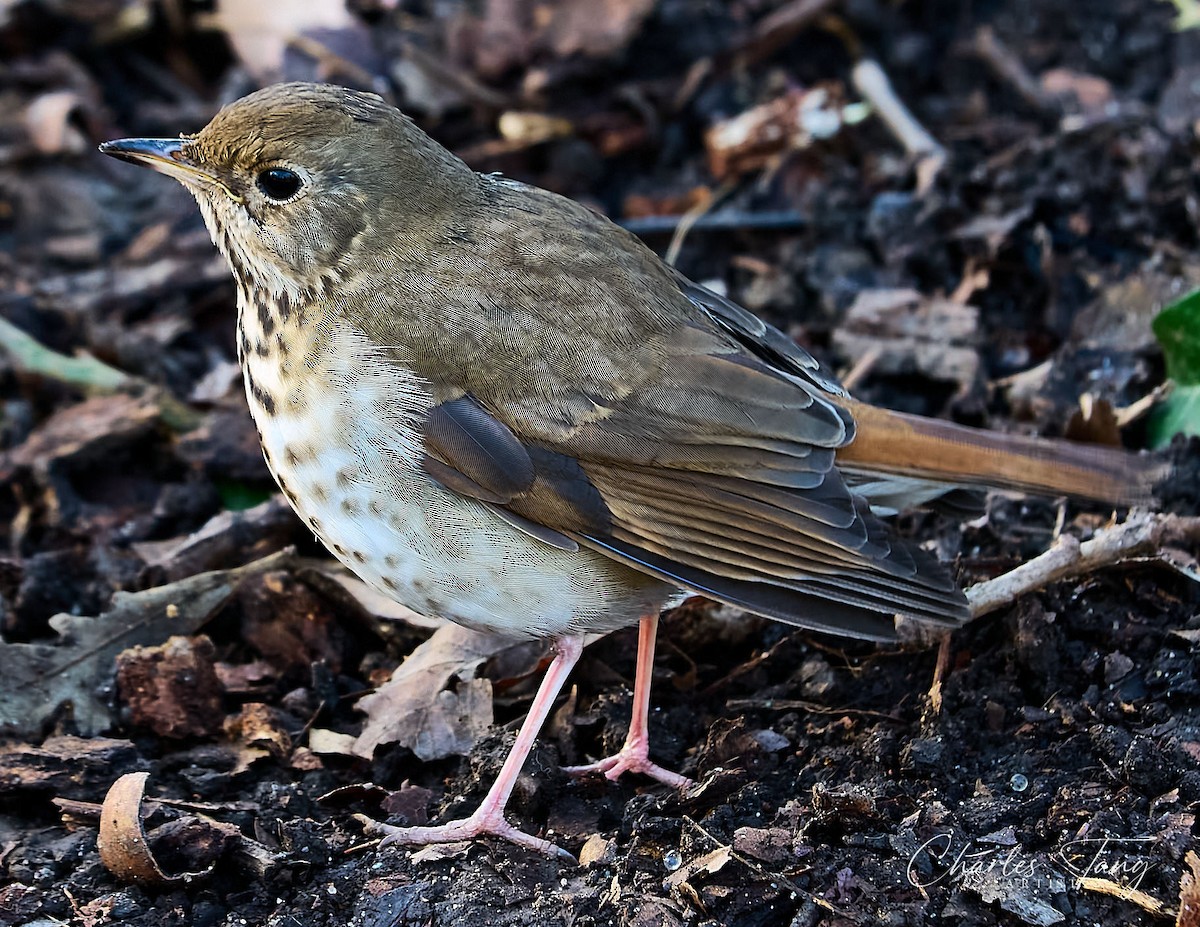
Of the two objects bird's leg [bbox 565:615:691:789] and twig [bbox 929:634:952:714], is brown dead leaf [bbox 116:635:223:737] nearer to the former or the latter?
bird's leg [bbox 565:615:691:789]

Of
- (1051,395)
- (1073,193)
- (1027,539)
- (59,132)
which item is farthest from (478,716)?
(59,132)

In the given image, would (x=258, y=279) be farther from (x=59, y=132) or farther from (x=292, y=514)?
(x=59, y=132)

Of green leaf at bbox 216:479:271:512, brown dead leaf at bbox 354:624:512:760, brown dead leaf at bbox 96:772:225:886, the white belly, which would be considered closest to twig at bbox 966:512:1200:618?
A: the white belly

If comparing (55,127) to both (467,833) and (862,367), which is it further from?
(467,833)

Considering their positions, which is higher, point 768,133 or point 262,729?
point 768,133

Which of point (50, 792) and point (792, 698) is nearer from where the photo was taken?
point (50, 792)

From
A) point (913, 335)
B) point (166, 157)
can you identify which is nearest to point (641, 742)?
point (166, 157)
